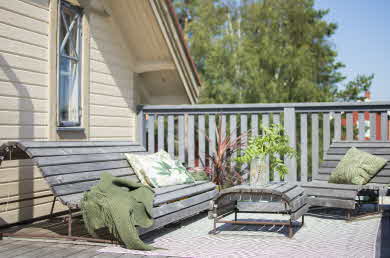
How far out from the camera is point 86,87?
5922mm

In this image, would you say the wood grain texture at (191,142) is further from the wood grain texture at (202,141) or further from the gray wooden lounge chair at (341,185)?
the gray wooden lounge chair at (341,185)

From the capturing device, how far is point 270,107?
642 cm

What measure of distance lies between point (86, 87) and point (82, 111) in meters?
0.31

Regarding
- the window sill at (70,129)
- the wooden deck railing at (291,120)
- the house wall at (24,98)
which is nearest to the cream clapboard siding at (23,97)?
the house wall at (24,98)

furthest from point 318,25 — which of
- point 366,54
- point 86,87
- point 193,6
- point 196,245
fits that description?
point 196,245

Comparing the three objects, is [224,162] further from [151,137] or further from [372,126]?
[372,126]

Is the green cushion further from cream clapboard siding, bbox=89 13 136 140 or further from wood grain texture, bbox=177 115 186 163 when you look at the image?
cream clapboard siding, bbox=89 13 136 140

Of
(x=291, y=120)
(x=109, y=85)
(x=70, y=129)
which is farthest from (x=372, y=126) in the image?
(x=70, y=129)

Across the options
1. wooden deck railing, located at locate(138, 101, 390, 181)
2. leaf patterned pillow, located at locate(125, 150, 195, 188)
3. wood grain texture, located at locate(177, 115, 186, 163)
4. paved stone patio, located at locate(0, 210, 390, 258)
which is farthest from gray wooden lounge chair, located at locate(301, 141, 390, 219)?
wood grain texture, located at locate(177, 115, 186, 163)

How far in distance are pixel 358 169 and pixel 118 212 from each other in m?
2.74

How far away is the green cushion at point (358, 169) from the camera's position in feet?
16.5

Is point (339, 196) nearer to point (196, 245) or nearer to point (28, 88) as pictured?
point (196, 245)

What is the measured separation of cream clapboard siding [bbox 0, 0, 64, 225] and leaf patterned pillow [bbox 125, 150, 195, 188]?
41.1 inches

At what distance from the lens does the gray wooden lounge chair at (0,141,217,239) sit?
12.6ft
